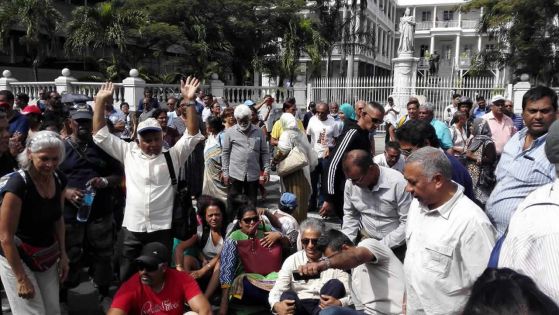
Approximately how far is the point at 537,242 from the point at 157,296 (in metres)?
2.63

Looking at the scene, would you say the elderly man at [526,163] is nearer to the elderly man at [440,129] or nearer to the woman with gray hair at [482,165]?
the woman with gray hair at [482,165]

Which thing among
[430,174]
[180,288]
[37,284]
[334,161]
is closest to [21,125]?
[37,284]

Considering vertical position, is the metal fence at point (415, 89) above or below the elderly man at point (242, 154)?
above

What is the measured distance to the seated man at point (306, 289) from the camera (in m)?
3.69

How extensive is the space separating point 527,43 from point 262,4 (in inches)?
516

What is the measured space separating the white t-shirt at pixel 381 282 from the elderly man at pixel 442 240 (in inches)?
24.3

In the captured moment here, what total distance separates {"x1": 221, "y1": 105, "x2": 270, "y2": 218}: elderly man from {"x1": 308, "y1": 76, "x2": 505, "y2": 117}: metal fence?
12.5 metres

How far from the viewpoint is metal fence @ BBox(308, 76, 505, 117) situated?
1755 centimetres

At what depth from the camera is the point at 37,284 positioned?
123 inches

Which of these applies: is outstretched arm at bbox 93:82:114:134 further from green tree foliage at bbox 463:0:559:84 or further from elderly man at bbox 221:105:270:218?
green tree foliage at bbox 463:0:559:84

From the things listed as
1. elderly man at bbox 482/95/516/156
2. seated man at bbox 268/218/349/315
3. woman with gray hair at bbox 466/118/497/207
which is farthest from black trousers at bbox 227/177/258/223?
Result: elderly man at bbox 482/95/516/156

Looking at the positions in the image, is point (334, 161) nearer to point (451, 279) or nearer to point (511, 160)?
point (511, 160)

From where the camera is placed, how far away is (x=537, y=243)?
1.62m

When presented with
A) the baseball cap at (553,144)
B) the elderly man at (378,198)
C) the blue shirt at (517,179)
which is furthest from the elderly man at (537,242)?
the elderly man at (378,198)
